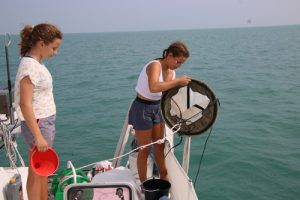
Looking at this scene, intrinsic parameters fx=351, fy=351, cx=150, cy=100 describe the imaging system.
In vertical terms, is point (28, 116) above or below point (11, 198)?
above

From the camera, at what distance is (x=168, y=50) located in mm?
3344

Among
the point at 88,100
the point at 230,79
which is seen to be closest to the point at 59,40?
the point at 88,100

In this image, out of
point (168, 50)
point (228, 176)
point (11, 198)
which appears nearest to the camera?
point (11, 198)

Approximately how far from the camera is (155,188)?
3.31 m

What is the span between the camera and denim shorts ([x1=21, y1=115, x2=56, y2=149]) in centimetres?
280

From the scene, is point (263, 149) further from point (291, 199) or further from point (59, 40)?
point (59, 40)

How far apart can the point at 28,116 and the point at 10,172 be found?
103 cm

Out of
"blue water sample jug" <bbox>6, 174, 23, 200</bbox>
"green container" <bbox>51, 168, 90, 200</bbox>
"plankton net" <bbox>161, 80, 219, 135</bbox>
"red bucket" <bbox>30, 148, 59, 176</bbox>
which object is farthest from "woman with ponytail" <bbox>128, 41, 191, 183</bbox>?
"blue water sample jug" <bbox>6, 174, 23, 200</bbox>

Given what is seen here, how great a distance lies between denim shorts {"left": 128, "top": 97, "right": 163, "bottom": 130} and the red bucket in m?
0.88

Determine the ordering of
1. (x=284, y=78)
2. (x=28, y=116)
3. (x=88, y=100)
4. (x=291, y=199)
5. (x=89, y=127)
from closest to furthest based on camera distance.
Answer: (x=28, y=116), (x=291, y=199), (x=89, y=127), (x=88, y=100), (x=284, y=78)

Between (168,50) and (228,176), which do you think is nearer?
(168,50)

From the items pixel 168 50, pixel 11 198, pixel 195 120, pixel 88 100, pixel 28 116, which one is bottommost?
pixel 88 100

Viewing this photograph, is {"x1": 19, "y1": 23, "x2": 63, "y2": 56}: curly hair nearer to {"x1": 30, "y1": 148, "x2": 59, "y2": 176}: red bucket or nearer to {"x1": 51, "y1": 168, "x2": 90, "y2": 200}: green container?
{"x1": 30, "y1": 148, "x2": 59, "y2": 176}: red bucket

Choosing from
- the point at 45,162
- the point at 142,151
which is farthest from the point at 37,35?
the point at 142,151
